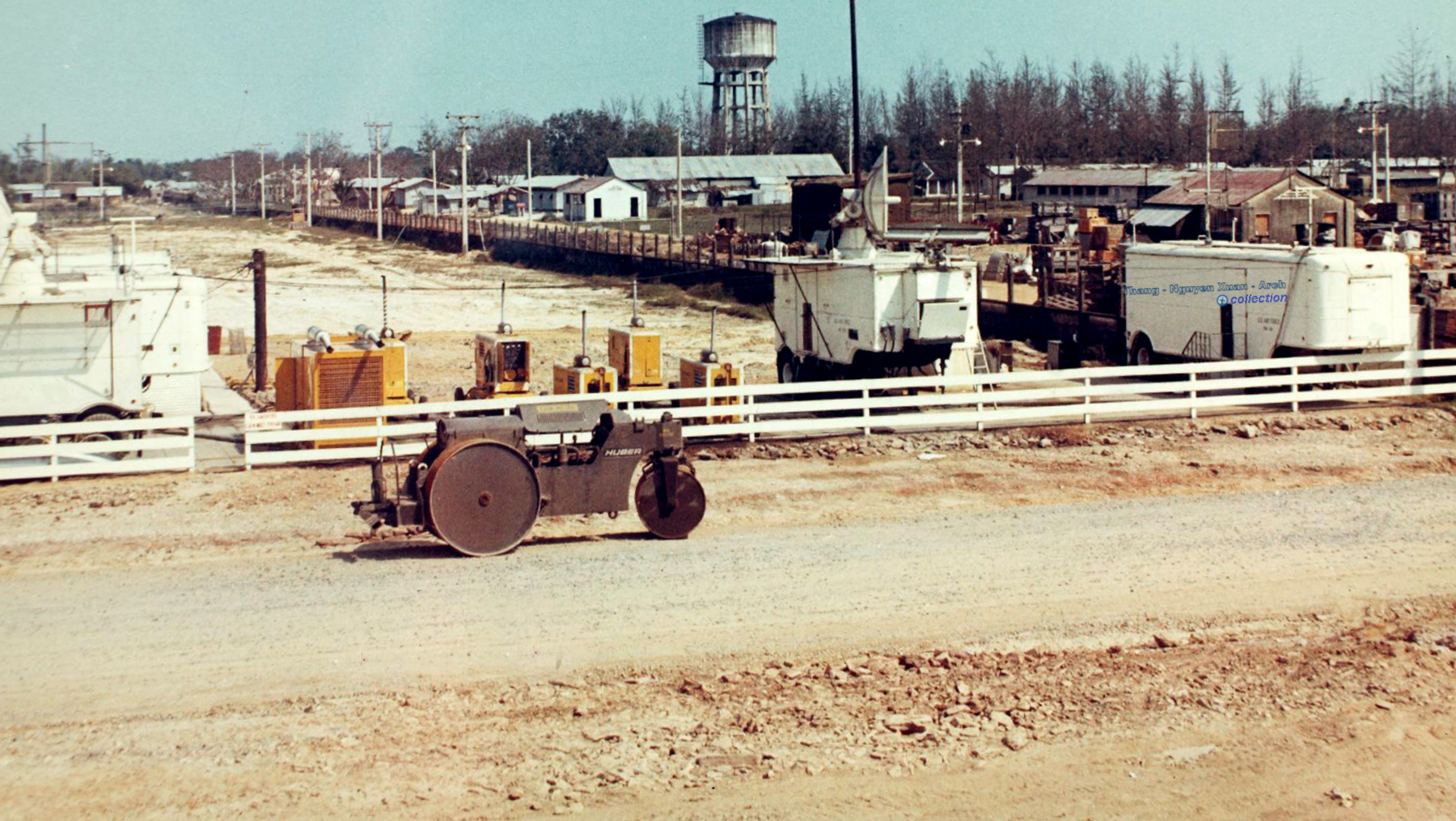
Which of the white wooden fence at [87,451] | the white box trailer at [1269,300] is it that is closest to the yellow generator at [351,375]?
the white wooden fence at [87,451]

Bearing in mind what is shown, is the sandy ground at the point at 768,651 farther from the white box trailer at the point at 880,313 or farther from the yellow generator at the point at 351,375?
the white box trailer at the point at 880,313

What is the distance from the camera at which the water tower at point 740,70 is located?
438 feet

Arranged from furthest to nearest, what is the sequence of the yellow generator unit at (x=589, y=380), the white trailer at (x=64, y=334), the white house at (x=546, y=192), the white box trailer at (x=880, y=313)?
the white house at (x=546, y=192) < the white box trailer at (x=880, y=313) < the yellow generator unit at (x=589, y=380) < the white trailer at (x=64, y=334)

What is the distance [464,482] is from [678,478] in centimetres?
239

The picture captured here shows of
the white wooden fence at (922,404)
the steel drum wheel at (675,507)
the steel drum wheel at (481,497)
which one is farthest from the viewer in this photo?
the white wooden fence at (922,404)

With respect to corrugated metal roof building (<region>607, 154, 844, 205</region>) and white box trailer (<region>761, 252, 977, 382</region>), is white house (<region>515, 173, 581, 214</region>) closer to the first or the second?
corrugated metal roof building (<region>607, 154, 844, 205</region>)

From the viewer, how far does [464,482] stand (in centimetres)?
1449

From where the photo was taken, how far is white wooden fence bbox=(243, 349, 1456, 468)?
65.1 feet

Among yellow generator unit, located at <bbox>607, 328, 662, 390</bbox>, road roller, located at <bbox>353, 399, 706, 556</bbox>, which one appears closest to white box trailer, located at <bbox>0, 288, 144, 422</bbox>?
yellow generator unit, located at <bbox>607, 328, 662, 390</bbox>

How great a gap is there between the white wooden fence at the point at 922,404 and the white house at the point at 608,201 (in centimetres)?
7807

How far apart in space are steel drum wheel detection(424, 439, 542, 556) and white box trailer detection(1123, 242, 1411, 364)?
1523 cm

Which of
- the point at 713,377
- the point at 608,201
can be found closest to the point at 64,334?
the point at 713,377

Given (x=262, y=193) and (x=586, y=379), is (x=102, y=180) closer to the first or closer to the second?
(x=586, y=379)

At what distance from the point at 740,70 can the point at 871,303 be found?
386 feet
